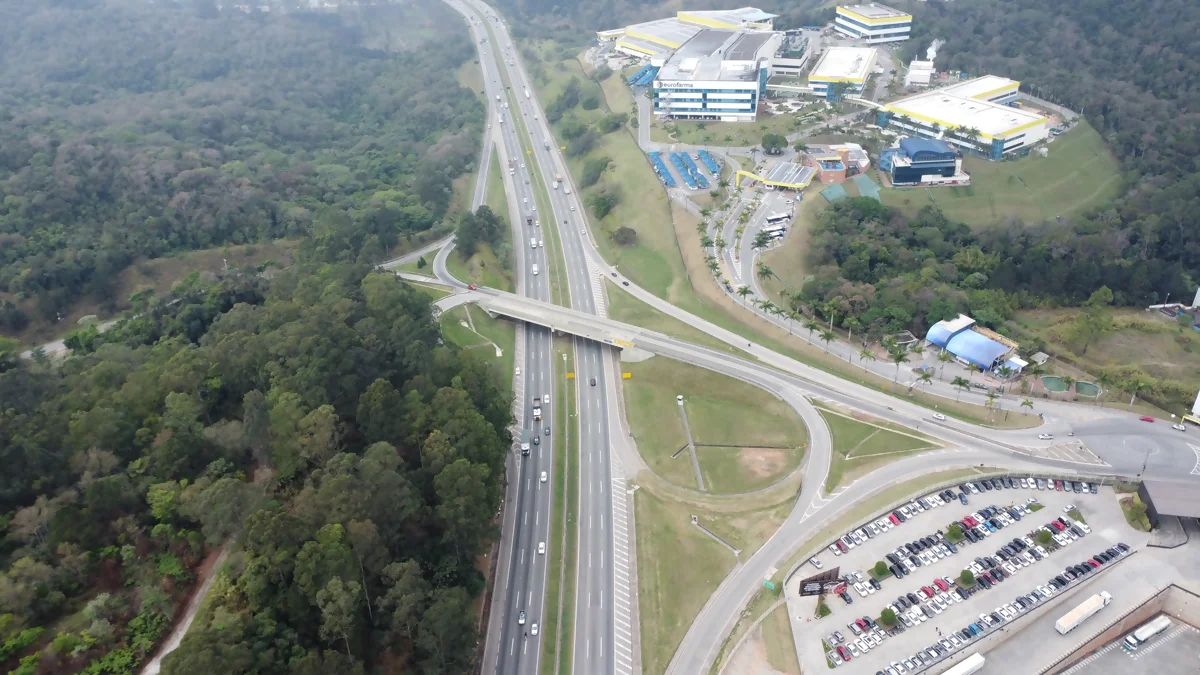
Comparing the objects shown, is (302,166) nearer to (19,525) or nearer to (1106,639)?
(19,525)

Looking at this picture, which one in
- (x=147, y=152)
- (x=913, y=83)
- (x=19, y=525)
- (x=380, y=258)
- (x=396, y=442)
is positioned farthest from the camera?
(x=913, y=83)

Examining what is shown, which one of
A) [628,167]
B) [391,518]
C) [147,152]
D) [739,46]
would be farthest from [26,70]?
[391,518]

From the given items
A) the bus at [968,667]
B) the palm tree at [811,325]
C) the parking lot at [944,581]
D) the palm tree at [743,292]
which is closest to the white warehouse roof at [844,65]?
the palm tree at [743,292]

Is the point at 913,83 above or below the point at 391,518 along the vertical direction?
above

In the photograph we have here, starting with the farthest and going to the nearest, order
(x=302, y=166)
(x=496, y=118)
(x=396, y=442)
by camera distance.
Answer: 1. (x=496, y=118)
2. (x=302, y=166)
3. (x=396, y=442)

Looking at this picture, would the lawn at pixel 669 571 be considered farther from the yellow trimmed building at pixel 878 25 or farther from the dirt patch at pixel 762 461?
the yellow trimmed building at pixel 878 25

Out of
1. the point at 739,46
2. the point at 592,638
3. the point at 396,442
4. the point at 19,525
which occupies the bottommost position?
the point at 592,638
